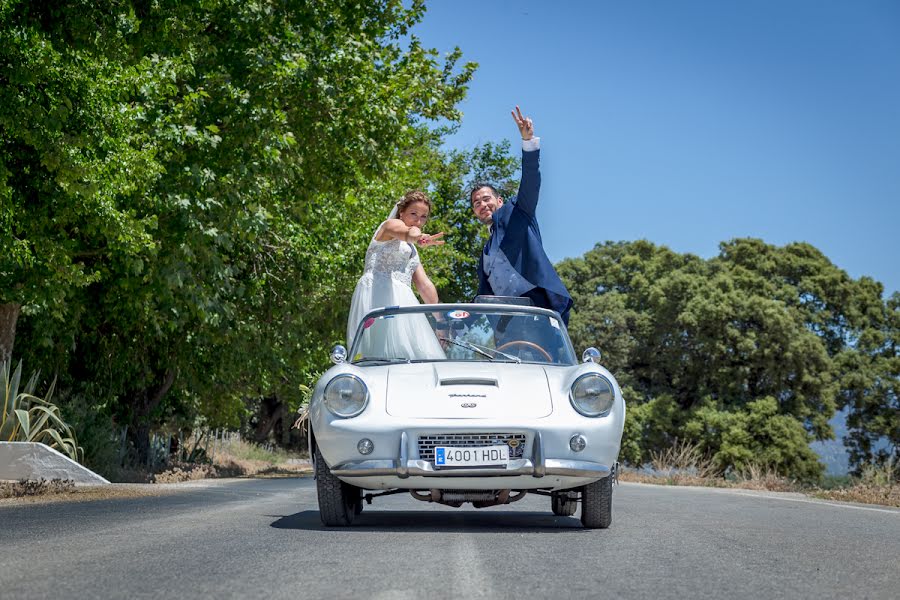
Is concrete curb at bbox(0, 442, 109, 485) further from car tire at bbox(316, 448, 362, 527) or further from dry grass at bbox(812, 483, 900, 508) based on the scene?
dry grass at bbox(812, 483, 900, 508)

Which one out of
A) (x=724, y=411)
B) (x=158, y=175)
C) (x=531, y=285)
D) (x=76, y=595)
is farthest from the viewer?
(x=724, y=411)

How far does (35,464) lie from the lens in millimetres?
12914

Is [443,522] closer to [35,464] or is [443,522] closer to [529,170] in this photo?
[529,170]

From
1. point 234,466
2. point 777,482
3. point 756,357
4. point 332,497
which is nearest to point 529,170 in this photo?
point 332,497

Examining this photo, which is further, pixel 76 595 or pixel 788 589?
pixel 788 589

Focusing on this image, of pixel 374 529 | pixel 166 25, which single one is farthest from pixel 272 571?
pixel 166 25

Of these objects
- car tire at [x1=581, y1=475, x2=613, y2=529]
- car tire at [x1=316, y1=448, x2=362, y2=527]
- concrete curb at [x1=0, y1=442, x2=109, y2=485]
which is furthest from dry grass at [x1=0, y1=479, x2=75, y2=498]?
car tire at [x1=581, y1=475, x2=613, y2=529]

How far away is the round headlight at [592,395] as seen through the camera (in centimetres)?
744

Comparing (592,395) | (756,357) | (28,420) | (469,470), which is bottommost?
(469,470)

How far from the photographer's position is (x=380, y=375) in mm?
7691

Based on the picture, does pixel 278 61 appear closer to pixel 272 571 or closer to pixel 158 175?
pixel 158 175

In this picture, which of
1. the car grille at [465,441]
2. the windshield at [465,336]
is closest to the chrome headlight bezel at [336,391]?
the car grille at [465,441]

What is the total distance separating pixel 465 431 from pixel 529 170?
10.9 ft

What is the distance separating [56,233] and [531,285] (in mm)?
7572
